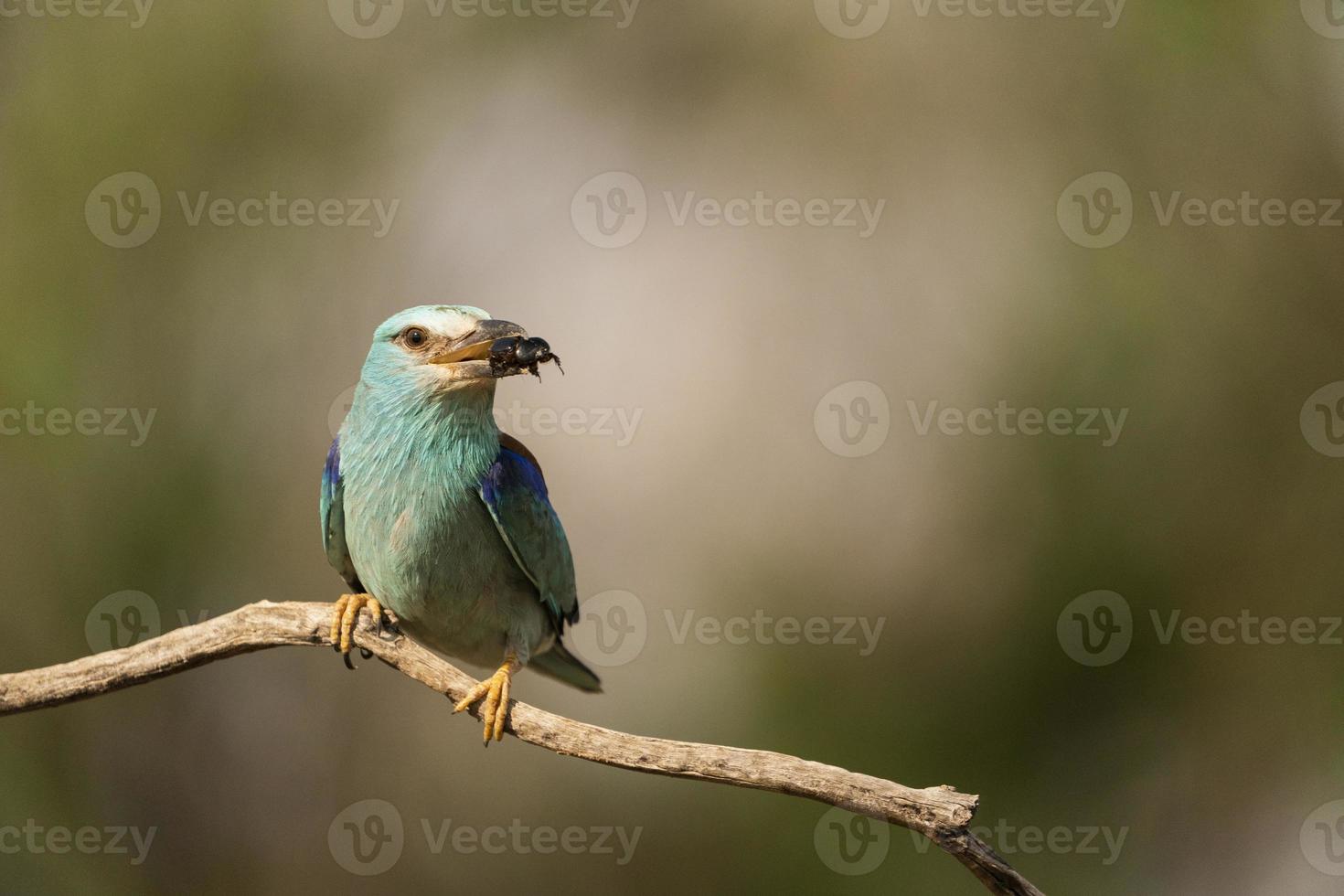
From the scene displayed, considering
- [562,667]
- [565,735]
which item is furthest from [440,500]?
[562,667]

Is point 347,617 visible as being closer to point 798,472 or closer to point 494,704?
point 494,704

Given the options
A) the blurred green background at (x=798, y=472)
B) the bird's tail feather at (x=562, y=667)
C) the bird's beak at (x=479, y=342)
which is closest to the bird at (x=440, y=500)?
the bird's beak at (x=479, y=342)

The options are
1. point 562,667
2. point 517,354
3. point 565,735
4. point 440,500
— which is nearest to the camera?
point 565,735

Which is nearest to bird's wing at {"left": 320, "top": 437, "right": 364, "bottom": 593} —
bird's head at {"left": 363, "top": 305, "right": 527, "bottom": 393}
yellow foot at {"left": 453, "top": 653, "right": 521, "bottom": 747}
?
bird's head at {"left": 363, "top": 305, "right": 527, "bottom": 393}

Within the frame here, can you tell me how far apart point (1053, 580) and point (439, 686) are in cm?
374

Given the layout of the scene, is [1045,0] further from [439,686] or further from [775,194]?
[439,686]

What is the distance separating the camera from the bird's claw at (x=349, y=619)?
3.02 meters

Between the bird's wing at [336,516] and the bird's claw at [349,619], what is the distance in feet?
0.59

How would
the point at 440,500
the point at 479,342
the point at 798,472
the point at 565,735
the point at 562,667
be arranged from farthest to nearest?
the point at 798,472
the point at 562,667
the point at 440,500
the point at 479,342
the point at 565,735

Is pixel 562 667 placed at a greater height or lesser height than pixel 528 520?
lesser

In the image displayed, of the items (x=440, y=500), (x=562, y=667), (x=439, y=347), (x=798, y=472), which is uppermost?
(x=798, y=472)

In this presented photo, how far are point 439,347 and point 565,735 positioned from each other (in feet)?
3.65

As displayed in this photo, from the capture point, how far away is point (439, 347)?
312 centimetres

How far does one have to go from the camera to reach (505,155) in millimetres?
6148
